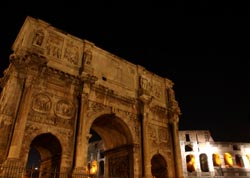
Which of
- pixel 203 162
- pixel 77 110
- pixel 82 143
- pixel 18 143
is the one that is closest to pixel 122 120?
pixel 77 110

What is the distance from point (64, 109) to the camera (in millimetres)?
11734

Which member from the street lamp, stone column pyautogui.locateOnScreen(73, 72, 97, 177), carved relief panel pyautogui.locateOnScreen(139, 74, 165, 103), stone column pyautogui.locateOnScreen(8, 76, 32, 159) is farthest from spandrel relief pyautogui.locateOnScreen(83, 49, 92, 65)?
the street lamp

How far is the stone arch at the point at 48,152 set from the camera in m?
10.9

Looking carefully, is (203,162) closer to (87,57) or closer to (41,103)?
(87,57)

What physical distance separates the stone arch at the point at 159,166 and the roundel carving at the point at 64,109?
261 inches

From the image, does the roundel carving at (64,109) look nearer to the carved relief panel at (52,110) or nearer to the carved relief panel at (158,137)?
the carved relief panel at (52,110)

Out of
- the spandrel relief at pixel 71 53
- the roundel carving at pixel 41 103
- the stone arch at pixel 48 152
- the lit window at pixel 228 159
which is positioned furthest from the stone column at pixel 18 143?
the lit window at pixel 228 159

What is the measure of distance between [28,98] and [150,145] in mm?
8053

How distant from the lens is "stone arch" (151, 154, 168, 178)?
1495cm

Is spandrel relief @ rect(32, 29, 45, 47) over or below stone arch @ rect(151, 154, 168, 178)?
over

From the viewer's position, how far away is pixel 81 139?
1118 cm

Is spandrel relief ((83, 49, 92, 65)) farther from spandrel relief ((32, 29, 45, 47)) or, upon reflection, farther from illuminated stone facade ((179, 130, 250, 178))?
illuminated stone facade ((179, 130, 250, 178))

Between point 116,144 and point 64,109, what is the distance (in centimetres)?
497

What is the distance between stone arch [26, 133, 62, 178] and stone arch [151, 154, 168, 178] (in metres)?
6.77
